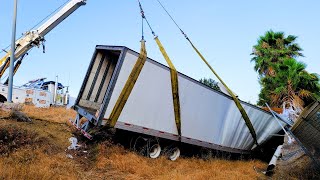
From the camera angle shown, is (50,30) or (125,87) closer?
(125,87)

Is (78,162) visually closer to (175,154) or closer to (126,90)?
(126,90)

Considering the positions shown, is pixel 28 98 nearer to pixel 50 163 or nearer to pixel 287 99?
pixel 50 163

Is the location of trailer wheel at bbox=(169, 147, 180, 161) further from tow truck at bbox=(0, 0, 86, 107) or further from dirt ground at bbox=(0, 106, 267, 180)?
tow truck at bbox=(0, 0, 86, 107)

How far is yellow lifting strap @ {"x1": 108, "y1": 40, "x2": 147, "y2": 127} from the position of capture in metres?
9.30

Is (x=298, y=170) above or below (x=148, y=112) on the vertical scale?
below

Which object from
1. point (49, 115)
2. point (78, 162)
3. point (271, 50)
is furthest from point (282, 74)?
point (78, 162)

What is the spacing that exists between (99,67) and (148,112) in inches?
103

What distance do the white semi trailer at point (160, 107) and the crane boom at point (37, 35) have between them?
30.2 ft

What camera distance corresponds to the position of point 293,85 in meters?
Answer: 22.2

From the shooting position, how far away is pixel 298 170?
31.6ft

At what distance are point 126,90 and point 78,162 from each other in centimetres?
235

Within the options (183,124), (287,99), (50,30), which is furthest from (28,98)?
(287,99)

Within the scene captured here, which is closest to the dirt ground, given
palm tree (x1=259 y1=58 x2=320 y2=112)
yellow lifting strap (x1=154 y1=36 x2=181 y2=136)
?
yellow lifting strap (x1=154 y1=36 x2=181 y2=136)

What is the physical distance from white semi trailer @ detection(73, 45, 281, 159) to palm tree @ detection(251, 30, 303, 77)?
1437 cm
